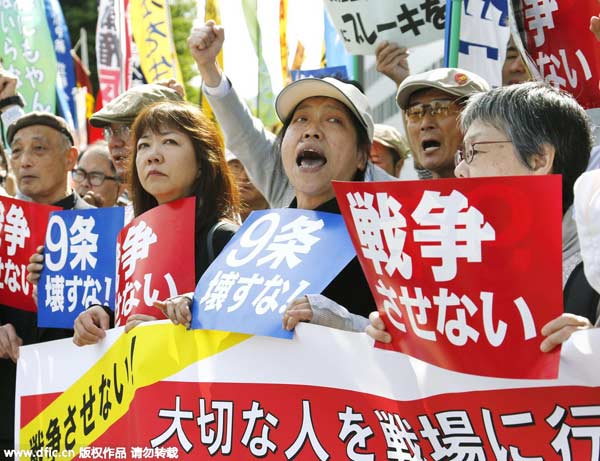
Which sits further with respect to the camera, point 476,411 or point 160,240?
point 160,240

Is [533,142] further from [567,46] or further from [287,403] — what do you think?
[567,46]

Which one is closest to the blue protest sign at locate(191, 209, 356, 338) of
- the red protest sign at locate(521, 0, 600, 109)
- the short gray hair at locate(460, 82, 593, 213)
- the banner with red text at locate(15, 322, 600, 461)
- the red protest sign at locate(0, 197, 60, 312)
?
the banner with red text at locate(15, 322, 600, 461)

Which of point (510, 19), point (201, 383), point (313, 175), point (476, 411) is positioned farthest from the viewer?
point (510, 19)

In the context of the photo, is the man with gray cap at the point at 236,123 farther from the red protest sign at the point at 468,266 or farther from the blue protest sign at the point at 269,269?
the red protest sign at the point at 468,266

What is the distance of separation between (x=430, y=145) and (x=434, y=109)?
0.15 metres

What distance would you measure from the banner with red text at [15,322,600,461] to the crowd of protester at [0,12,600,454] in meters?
0.11

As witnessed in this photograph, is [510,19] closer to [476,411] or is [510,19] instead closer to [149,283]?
[149,283]

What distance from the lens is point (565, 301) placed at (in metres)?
2.49

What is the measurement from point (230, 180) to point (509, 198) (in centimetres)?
177

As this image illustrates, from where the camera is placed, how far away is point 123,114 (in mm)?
4762

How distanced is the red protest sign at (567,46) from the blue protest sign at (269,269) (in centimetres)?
144

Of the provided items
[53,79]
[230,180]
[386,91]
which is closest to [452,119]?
[230,180]

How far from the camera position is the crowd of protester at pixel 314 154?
266 centimetres

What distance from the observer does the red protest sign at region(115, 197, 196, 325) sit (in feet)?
11.2
